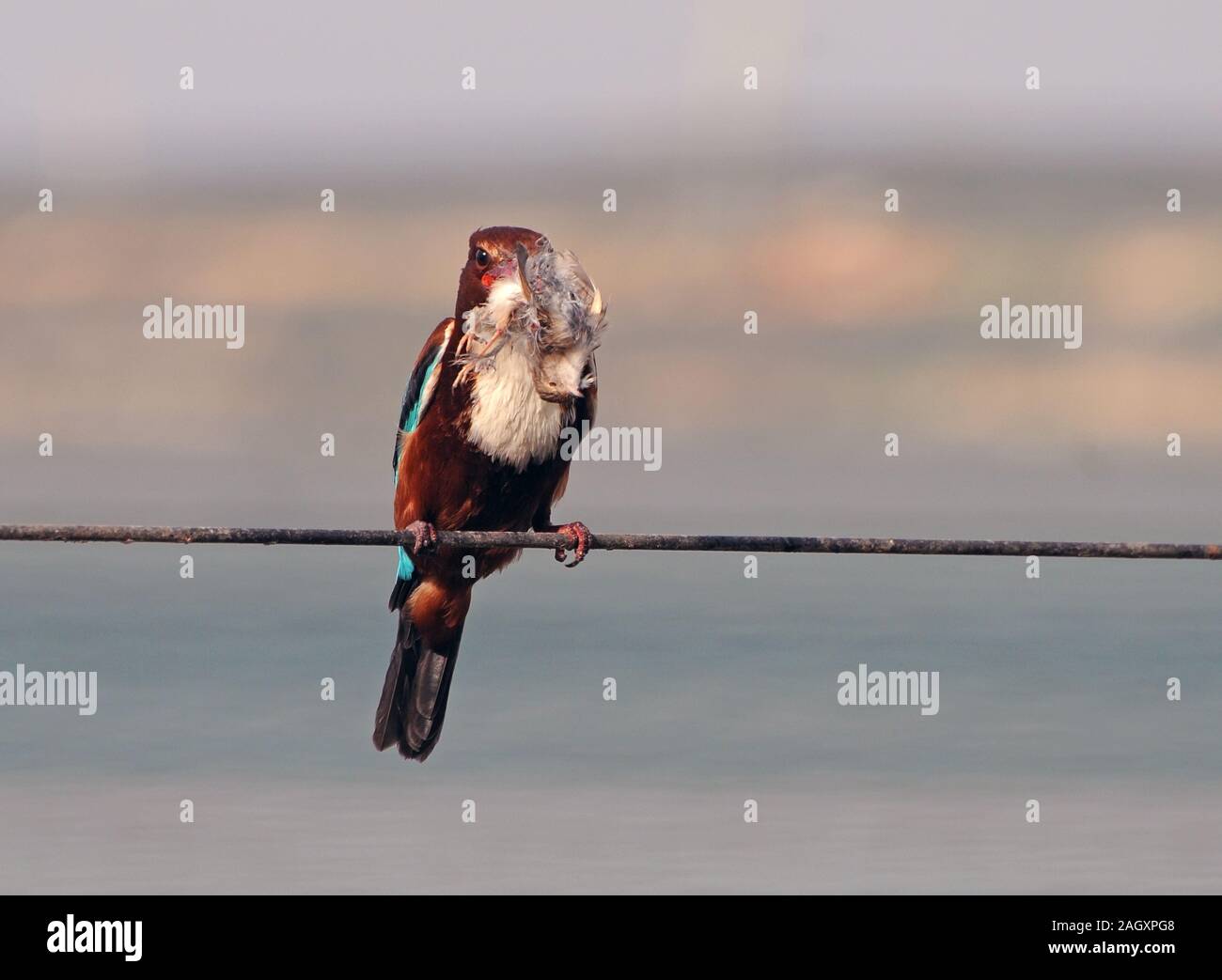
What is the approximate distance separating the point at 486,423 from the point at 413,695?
1.41m

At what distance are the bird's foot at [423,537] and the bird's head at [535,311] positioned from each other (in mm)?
665

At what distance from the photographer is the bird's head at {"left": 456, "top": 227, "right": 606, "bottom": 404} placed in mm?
5875

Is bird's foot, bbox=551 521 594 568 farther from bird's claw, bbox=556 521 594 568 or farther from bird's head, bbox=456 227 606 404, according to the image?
bird's head, bbox=456 227 606 404

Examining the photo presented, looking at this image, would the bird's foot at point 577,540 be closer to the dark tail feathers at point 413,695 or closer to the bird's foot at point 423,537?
the bird's foot at point 423,537

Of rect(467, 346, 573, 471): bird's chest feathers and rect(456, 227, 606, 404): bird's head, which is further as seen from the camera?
rect(467, 346, 573, 471): bird's chest feathers

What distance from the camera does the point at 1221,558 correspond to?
452cm

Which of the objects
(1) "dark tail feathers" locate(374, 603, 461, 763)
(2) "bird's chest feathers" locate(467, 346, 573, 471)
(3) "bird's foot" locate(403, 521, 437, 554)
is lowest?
(1) "dark tail feathers" locate(374, 603, 461, 763)

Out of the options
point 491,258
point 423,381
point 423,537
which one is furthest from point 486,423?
point 423,537

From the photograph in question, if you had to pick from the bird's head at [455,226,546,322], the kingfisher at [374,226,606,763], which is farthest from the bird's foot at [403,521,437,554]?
the bird's head at [455,226,546,322]

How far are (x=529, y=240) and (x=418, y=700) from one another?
2.07 metres

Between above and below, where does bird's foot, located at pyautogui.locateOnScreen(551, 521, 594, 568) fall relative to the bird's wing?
below

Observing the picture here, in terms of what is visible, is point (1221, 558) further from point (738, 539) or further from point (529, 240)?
point (529, 240)

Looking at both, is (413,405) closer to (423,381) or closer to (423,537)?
(423,381)

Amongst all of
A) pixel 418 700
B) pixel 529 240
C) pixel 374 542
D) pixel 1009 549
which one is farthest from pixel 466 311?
pixel 1009 549
